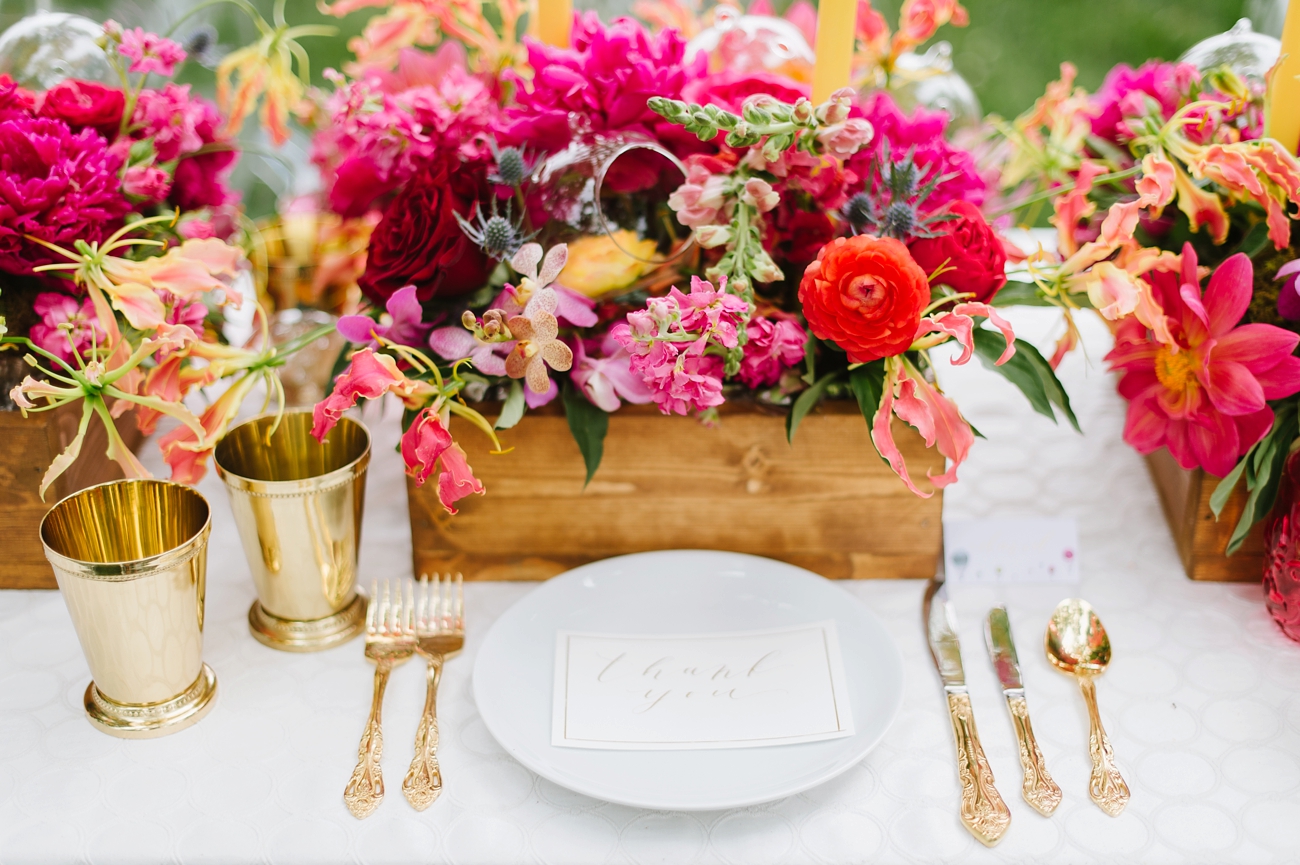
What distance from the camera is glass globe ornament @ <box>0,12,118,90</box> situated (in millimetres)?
962

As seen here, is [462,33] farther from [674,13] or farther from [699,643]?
[699,643]

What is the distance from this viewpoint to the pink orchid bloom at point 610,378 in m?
0.80

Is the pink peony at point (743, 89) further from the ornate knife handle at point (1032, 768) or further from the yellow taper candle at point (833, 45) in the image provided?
the ornate knife handle at point (1032, 768)

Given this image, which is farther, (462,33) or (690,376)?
(462,33)

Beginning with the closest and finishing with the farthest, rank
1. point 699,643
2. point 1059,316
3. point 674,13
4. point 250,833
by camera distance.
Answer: point 250,833, point 699,643, point 674,13, point 1059,316

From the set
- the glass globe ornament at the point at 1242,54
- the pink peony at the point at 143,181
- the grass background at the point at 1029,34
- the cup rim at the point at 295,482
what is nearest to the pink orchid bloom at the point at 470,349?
the cup rim at the point at 295,482

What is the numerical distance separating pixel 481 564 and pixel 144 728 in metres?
0.30

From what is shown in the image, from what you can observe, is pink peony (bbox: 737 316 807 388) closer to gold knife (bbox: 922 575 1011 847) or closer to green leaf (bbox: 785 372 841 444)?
green leaf (bbox: 785 372 841 444)

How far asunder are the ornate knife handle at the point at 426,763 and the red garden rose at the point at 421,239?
0.32 m

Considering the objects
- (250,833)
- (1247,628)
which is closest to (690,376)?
(250,833)

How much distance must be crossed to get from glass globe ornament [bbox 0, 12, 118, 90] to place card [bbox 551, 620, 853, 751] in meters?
0.73

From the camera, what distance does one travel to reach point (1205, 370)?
79 centimetres

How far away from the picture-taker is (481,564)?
0.91m

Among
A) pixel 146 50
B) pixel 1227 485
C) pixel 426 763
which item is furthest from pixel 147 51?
pixel 1227 485
